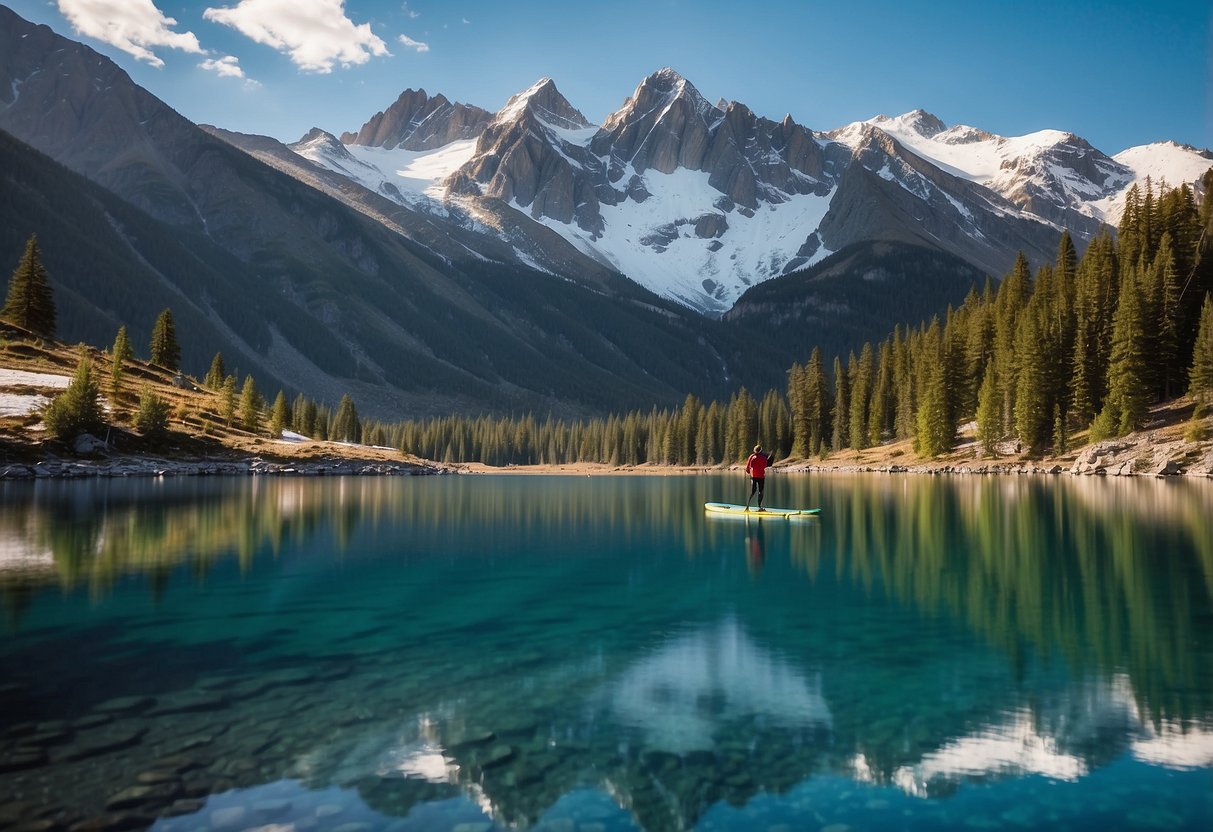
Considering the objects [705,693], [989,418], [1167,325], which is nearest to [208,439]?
[989,418]

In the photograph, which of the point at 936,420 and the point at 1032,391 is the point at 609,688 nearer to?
the point at 1032,391

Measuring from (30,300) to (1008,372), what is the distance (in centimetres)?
14070

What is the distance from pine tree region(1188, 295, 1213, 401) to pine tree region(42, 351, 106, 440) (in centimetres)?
12004

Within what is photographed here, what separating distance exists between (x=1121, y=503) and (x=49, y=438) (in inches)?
4102

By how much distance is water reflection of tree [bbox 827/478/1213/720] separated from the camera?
17.9 meters

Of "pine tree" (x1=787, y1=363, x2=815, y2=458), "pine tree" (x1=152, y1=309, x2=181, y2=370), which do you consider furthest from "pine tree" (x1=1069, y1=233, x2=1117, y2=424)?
"pine tree" (x1=152, y1=309, x2=181, y2=370)

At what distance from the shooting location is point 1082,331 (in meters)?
97.1

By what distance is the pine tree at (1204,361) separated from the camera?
8212 centimetres

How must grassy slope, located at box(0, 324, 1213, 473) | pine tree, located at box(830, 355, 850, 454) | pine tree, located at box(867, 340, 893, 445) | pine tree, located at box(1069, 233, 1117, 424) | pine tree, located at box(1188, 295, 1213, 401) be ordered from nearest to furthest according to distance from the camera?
pine tree, located at box(1188, 295, 1213, 401) < grassy slope, located at box(0, 324, 1213, 473) < pine tree, located at box(1069, 233, 1117, 424) < pine tree, located at box(867, 340, 893, 445) < pine tree, located at box(830, 355, 850, 454)

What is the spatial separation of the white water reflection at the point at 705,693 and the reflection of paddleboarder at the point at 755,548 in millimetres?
12654

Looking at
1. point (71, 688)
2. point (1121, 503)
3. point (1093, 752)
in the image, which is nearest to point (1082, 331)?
point (1121, 503)

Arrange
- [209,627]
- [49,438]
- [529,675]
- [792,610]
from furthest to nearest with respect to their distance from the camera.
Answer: [49,438]
[792,610]
[209,627]
[529,675]

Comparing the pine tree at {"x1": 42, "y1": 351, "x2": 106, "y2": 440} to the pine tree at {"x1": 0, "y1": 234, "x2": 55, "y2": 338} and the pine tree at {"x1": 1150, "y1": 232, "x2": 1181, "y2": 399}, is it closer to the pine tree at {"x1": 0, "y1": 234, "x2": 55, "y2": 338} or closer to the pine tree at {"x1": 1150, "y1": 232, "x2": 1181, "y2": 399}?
the pine tree at {"x1": 0, "y1": 234, "x2": 55, "y2": 338}

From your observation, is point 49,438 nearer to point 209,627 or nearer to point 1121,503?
point 209,627
